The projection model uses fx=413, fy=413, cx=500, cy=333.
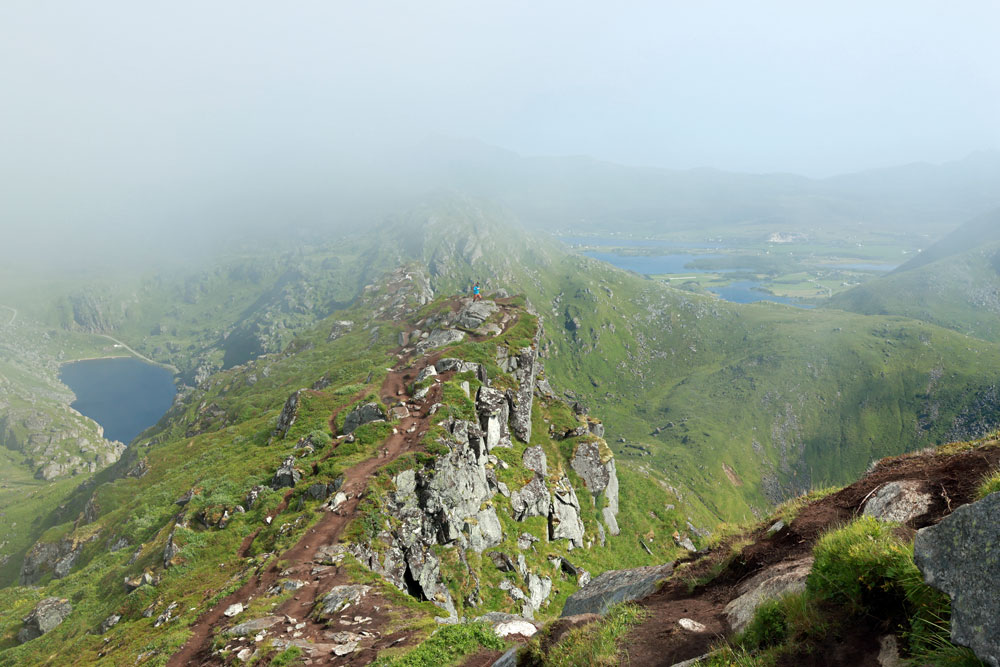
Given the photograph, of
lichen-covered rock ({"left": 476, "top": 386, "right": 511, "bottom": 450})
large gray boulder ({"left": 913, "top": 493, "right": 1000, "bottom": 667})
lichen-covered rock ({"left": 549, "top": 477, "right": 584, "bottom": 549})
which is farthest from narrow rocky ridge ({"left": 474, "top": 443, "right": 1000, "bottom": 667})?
lichen-covered rock ({"left": 549, "top": 477, "right": 584, "bottom": 549})

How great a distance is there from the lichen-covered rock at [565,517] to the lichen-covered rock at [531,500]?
67.8 inches

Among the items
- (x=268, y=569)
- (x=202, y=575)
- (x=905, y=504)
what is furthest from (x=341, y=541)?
(x=905, y=504)

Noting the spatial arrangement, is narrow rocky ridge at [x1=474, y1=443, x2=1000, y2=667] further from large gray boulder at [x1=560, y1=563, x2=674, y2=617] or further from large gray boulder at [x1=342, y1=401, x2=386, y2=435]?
large gray boulder at [x1=342, y1=401, x2=386, y2=435]

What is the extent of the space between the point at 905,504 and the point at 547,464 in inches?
1953

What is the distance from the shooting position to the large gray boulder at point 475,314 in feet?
238

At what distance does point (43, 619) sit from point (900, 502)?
154 feet

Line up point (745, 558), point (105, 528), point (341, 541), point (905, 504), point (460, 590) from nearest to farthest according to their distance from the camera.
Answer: point (905, 504) → point (745, 558) → point (341, 541) → point (460, 590) → point (105, 528)

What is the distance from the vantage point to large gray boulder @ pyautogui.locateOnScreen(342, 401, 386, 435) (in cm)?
4241

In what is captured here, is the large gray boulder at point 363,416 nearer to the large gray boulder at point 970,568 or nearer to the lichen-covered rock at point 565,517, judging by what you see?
the lichen-covered rock at point 565,517

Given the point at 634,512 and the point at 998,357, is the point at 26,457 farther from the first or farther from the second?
the point at 998,357

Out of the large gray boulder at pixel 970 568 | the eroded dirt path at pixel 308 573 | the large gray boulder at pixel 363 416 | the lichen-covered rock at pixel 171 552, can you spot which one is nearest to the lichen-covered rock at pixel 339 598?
the eroded dirt path at pixel 308 573

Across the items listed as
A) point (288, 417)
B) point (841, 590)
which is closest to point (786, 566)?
point (841, 590)

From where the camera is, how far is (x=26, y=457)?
183500 millimetres

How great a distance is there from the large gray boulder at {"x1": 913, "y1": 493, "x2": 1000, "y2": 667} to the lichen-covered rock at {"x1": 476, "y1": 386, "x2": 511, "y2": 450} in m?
42.8
